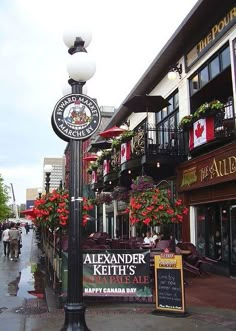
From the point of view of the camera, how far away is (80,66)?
6.09 meters

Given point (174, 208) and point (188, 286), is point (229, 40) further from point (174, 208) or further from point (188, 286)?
point (188, 286)

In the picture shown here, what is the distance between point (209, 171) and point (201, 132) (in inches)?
50.9

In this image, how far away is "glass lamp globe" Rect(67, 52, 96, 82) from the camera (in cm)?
610

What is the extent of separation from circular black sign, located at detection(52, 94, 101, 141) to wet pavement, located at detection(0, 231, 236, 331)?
10.5ft

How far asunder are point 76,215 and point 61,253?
441 centimetres

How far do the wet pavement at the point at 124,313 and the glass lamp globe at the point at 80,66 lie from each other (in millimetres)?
3954

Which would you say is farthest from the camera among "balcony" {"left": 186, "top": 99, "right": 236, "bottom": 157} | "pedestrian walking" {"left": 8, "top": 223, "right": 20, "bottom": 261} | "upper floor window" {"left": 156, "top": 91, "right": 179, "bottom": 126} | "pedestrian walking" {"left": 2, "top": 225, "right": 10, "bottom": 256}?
"pedestrian walking" {"left": 2, "top": 225, "right": 10, "bottom": 256}

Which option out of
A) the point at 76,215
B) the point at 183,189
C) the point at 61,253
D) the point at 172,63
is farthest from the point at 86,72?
the point at 172,63

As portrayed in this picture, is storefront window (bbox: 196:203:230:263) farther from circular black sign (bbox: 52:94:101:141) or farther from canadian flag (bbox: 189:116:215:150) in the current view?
circular black sign (bbox: 52:94:101:141)

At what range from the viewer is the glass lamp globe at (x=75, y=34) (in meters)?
6.14

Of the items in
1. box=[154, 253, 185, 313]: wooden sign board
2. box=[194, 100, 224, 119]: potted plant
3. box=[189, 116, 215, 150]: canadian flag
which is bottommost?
box=[154, 253, 185, 313]: wooden sign board

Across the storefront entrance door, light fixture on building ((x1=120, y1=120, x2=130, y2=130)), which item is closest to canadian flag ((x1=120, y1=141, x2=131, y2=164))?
the storefront entrance door

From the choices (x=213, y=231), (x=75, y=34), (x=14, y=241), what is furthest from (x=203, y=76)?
(x=14, y=241)

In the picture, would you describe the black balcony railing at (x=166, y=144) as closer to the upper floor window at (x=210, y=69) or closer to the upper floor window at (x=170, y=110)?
the upper floor window at (x=170, y=110)
